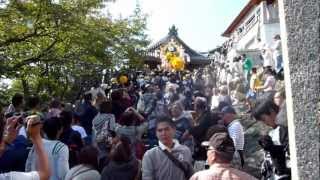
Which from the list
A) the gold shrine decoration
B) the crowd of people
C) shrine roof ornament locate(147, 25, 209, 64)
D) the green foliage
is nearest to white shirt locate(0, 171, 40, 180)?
the crowd of people

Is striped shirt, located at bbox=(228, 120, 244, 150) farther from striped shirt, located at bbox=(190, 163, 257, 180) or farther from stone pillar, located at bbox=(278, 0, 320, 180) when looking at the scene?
stone pillar, located at bbox=(278, 0, 320, 180)

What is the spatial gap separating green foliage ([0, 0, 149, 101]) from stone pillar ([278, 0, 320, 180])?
34.2 ft

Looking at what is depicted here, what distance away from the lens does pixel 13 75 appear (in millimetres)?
12922

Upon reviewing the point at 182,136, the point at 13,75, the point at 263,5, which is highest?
the point at 263,5

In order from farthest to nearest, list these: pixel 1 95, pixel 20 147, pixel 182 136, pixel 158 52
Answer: pixel 158 52 < pixel 1 95 < pixel 182 136 < pixel 20 147

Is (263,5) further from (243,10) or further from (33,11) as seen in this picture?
(33,11)

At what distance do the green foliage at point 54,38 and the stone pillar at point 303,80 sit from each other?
34.2 ft

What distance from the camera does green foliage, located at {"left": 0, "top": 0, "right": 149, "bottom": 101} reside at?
12.5 m

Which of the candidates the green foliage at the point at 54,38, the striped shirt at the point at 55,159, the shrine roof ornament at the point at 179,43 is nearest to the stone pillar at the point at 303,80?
the striped shirt at the point at 55,159

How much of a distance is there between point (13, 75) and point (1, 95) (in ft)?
16.6

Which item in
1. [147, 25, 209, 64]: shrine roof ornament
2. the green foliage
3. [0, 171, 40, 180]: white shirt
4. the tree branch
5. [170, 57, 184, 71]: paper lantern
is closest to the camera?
[0, 171, 40, 180]: white shirt

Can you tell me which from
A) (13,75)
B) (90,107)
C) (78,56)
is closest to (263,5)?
(78,56)

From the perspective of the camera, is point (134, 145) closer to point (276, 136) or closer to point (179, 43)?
point (276, 136)

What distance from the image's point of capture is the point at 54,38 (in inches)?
517
